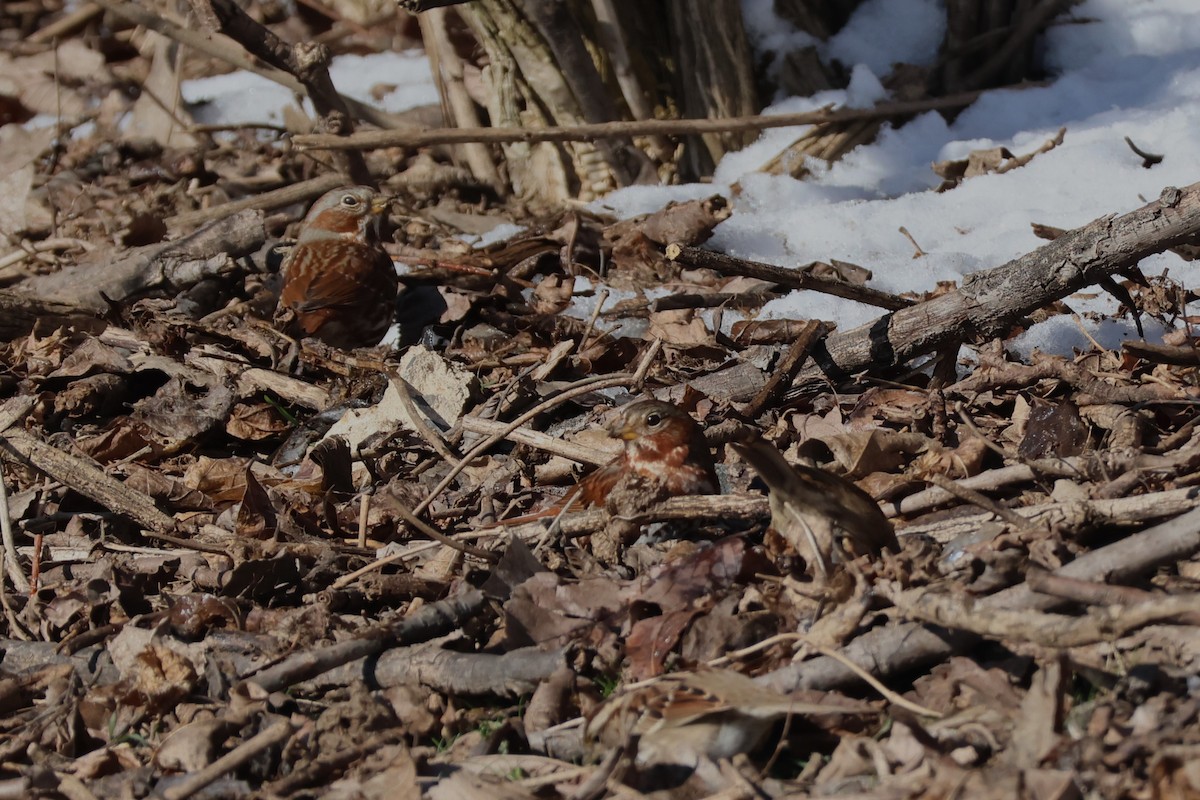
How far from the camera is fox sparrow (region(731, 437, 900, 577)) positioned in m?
2.83

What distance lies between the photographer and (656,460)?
354 centimetres

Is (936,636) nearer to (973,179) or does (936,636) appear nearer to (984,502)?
(984,502)

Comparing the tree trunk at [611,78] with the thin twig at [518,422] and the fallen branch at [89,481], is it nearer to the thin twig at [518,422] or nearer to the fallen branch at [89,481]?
the thin twig at [518,422]

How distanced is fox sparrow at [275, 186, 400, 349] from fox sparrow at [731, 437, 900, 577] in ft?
11.4

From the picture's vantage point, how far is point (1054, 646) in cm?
230

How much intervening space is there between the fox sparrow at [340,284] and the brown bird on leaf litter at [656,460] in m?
2.65

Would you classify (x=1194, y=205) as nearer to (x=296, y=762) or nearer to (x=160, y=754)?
(x=296, y=762)

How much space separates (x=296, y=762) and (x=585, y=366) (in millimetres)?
2486

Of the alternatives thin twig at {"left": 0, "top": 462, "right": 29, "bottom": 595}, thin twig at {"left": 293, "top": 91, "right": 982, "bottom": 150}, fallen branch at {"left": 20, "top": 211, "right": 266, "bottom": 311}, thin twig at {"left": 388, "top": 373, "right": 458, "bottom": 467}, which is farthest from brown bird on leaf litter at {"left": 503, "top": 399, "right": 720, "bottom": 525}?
fallen branch at {"left": 20, "top": 211, "right": 266, "bottom": 311}

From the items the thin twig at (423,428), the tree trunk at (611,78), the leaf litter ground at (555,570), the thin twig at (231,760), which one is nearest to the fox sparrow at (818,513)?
the leaf litter ground at (555,570)

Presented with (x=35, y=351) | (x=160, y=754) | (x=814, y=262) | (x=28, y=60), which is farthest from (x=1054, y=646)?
(x=28, y=60)

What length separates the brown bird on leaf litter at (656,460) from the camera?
3.52 m

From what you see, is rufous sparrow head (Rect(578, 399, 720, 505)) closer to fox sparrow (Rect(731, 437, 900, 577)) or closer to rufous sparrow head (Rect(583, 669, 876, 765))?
fox sparrow (Rect(731, 437, 900, 577))

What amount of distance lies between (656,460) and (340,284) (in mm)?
2931
